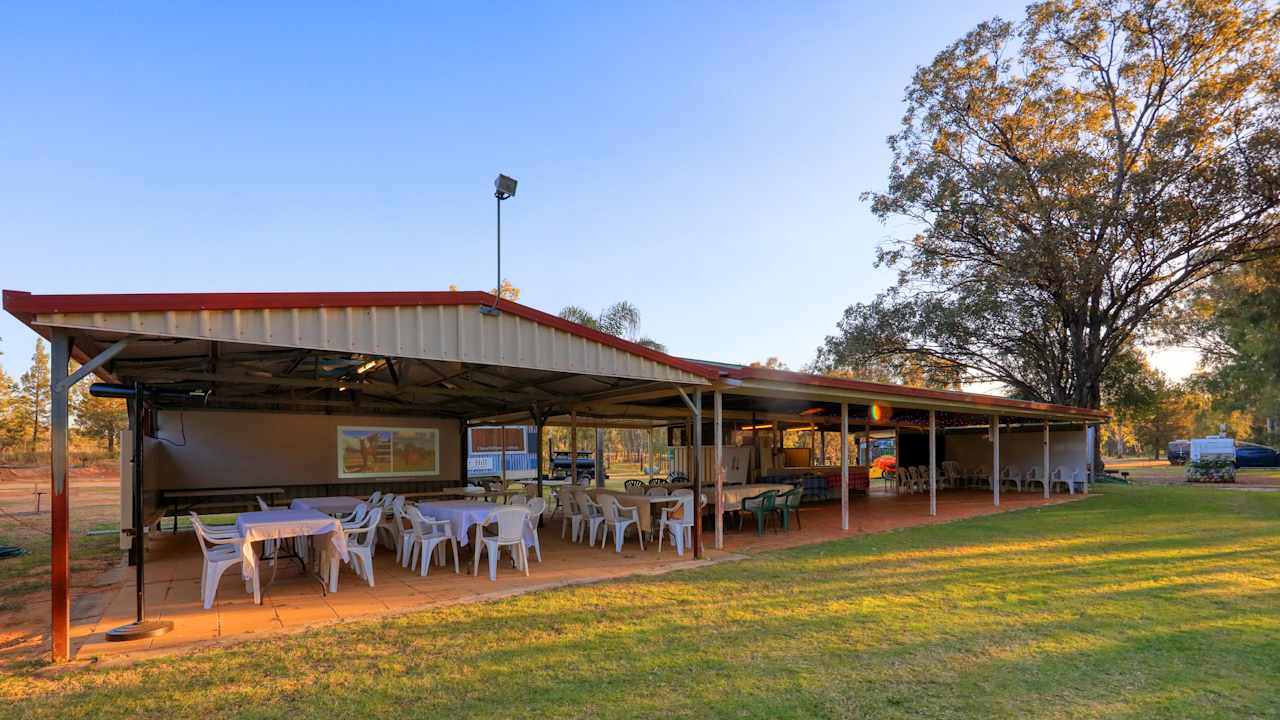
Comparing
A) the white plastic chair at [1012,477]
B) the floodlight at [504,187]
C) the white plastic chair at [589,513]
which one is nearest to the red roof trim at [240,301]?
the floodlight at [504,187]

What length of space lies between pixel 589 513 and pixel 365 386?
3502 millimetres

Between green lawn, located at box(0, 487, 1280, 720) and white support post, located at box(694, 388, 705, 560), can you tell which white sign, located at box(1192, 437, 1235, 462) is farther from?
white support post, located at box(694, 388, 705, 560)

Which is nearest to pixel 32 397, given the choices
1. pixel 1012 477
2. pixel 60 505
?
pixel 60 505

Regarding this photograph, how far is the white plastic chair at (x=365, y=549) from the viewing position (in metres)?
6.63

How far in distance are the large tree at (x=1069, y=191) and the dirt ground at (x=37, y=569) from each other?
2251 cm

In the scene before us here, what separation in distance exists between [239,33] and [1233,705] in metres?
16.3

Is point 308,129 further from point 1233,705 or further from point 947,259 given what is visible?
point 947,259

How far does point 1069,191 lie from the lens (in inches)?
824

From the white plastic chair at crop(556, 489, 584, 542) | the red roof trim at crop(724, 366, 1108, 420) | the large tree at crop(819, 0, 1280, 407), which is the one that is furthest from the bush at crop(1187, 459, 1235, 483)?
the white plastic chair at crop(556, 489, 584, 542)

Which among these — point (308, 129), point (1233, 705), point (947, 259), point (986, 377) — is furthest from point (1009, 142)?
point (1233, 705)

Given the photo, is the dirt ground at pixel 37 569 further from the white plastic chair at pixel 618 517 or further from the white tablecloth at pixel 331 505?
the white plastic chair at pixel 618 517

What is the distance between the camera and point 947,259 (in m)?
24.4

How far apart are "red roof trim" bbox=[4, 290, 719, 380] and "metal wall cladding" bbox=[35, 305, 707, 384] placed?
56 millimetres

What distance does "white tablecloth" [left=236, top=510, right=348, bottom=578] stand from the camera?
577cm
